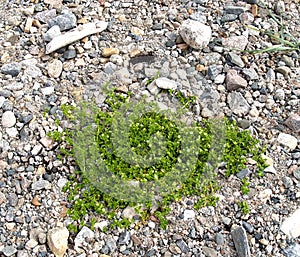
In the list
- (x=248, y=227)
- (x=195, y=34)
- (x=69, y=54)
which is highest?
(x=195, y=34)

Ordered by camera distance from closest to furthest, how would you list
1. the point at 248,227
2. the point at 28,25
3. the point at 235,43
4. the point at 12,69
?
1. the point at 248,227
2. the point at 12,69
3. the point at 235,43
4. the point at 28,25

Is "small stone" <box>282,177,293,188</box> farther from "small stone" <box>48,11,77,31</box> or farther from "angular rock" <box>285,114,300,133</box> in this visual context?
"small stone" <box>48,11,77,31</box>

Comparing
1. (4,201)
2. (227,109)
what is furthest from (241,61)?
(4,201)

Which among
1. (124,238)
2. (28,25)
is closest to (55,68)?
(28,25)

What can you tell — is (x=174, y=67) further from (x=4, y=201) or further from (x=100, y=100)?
(x=4, y=201)

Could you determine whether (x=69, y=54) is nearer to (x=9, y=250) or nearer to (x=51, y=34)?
(x=51, y=34)

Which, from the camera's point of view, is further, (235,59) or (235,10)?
(235,10)

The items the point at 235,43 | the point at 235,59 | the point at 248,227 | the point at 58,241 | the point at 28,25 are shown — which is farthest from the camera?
the point at 28,25
